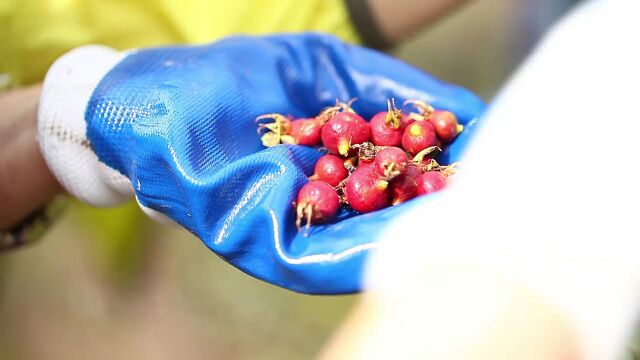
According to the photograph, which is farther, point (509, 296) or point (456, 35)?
point (456, 35)

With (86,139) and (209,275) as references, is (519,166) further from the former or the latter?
(209,275)

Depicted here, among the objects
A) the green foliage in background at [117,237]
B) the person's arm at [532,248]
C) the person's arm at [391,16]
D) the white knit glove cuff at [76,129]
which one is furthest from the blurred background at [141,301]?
the person's arm at [532,248]

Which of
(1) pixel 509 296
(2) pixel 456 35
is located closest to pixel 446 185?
(1) pixel 509 296

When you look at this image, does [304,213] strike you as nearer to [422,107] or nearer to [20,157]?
[422,107]

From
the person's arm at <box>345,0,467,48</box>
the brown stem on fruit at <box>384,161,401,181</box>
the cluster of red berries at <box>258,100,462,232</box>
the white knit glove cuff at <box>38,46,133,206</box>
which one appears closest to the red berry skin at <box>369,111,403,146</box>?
the cluster of red berries at <box>258,100,462,232</box>

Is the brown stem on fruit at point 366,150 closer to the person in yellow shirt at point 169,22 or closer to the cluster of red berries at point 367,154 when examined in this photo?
the cluster of red berries at point 367,154

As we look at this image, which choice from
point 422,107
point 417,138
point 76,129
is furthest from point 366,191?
point 76,129

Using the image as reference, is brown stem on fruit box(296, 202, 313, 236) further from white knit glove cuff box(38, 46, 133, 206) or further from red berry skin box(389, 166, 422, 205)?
white knit glove cuff box(38, 46, 133, 206)
